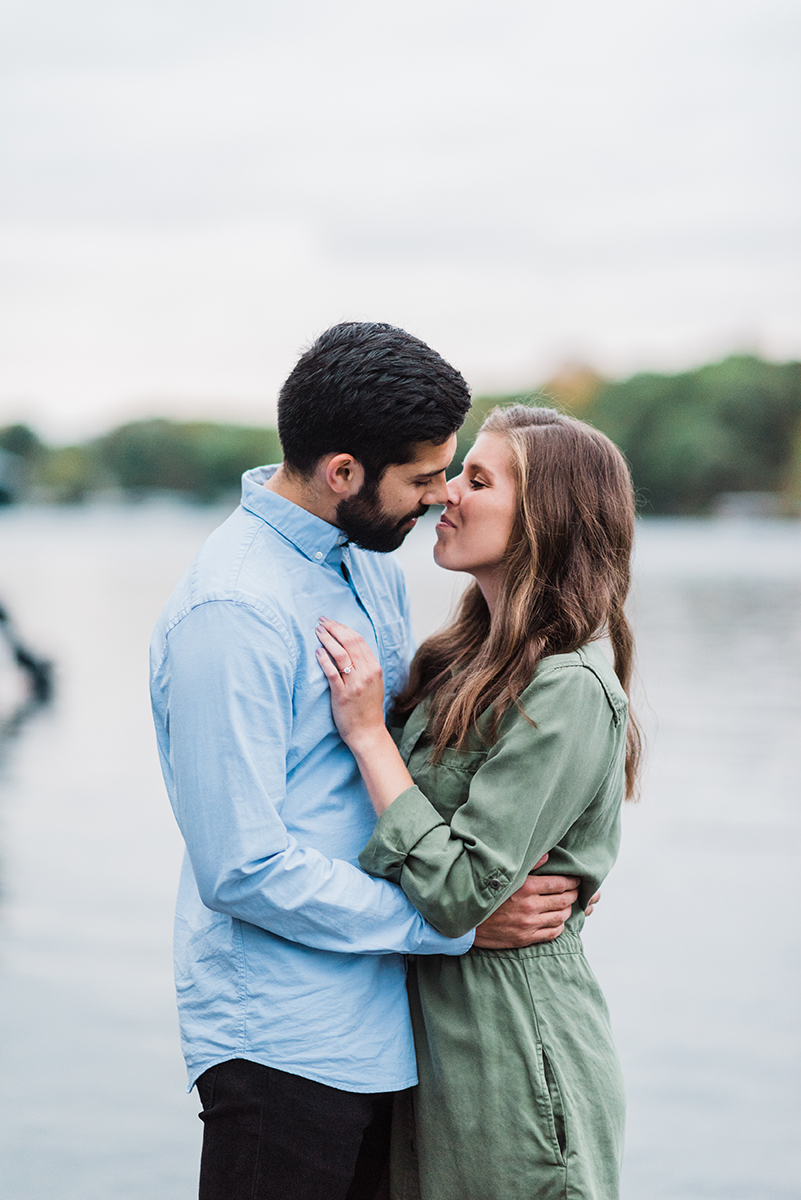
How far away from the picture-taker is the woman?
5.62 feet

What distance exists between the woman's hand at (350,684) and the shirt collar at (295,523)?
0.12 meters

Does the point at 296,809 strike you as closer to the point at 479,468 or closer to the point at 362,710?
the point at 362,710

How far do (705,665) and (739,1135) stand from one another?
732 cm

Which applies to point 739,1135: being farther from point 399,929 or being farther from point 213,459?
point 213,459

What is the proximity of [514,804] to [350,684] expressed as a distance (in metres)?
0.29

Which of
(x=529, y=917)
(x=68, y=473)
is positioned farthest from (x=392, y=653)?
(x=68, y=473)

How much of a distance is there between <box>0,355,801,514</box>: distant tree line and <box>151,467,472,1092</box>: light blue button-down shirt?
4849cm

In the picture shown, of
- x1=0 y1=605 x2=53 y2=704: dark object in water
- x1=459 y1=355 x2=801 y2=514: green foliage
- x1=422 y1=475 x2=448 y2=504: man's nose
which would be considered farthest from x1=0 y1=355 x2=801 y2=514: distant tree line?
x1=422 y1=475 x2=448 y2=504: man's nose

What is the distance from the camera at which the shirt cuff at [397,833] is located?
5.58 ft

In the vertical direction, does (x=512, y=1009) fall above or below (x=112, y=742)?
above

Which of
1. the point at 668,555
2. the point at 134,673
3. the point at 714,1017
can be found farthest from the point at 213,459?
the point at 714,1017

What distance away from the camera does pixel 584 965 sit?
1.92 meters

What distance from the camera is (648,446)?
5344 centimetres

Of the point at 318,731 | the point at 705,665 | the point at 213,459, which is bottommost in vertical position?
the point at 213,459
